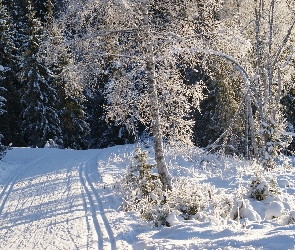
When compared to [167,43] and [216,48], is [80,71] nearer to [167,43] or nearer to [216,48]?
[167,43]

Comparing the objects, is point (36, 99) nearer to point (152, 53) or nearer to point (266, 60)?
point (266, 60)

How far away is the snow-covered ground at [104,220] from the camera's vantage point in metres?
4.68

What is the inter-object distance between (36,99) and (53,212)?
859 inches

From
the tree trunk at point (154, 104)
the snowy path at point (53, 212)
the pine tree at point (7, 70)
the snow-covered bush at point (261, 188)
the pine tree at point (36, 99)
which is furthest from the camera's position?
the pine tree at point (7, 70)

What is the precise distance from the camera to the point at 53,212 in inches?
276

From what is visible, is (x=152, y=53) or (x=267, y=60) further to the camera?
(x=267, y=60)

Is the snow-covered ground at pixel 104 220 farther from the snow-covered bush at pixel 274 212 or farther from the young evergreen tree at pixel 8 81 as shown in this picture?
the young evergreen tree at pixel 8 81

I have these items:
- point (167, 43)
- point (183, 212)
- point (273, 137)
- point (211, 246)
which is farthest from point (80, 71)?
point (273, 137)

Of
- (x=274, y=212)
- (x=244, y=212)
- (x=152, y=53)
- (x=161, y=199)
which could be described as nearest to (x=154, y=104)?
(x=152, y=53)

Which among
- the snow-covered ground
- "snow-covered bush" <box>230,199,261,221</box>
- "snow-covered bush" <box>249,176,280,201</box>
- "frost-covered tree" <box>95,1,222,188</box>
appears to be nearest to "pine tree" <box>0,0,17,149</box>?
the snow-covered ground

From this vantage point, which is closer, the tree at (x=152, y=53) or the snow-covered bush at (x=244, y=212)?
the snow-covered bush at (x=244, y=212)

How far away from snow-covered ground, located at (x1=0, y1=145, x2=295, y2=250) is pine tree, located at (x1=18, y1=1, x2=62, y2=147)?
16.0m

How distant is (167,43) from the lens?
7.79 metres

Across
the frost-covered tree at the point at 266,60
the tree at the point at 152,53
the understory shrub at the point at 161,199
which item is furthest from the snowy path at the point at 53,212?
the frost-covered tree at the point at 266,60
